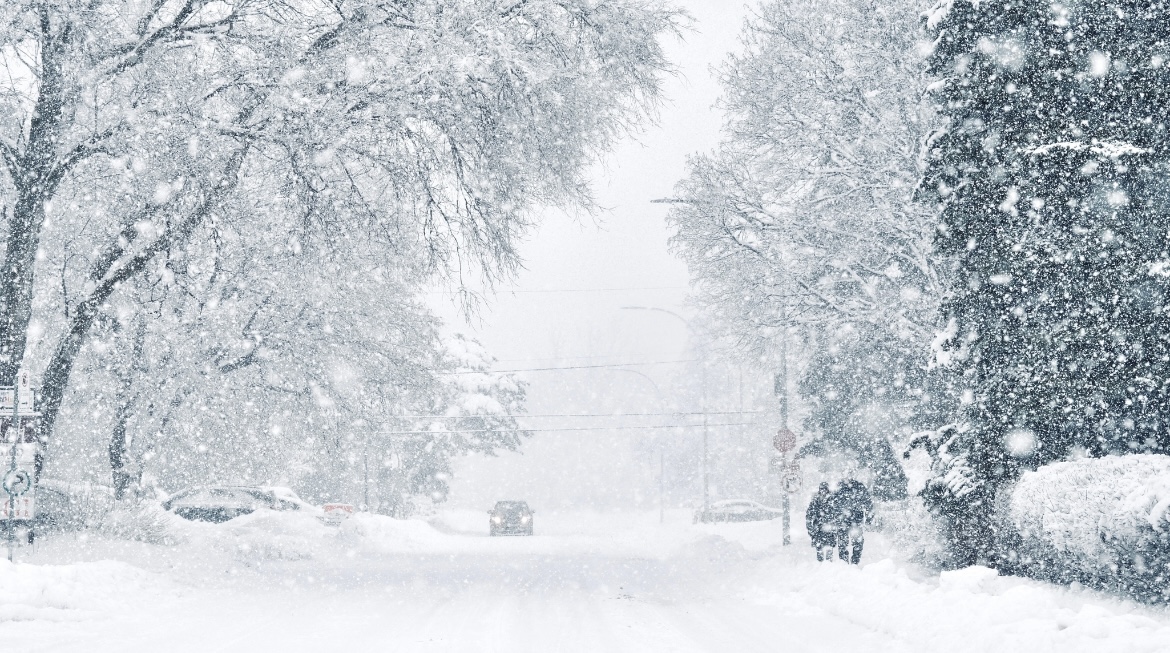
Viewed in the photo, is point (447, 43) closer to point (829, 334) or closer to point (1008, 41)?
point (1008, 41)

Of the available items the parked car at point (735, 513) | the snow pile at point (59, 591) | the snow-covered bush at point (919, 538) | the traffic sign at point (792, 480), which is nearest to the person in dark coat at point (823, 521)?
the snow-covered bush at point (919, 538)

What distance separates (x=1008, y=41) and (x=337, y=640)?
9142 millimetres

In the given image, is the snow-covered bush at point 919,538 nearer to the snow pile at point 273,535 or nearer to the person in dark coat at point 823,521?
the person in dark coat at point 823,521

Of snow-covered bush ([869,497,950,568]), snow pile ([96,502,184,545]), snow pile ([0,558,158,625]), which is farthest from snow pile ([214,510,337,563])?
snow-covered bush ([869,497,950,568])

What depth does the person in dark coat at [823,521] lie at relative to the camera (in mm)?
15961

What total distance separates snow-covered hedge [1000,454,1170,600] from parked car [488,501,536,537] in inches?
1249

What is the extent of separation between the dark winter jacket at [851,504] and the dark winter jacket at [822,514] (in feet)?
0.31

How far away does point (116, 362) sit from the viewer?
21.9 metres

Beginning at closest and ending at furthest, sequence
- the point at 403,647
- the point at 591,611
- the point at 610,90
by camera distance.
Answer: the point at 403,647 → the point at 591,611 → the point at 610,90

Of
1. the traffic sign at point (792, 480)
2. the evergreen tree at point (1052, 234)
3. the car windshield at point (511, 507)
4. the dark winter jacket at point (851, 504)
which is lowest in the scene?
the car windshield at point (511, 507)

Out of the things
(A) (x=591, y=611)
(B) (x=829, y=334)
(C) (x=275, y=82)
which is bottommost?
(A) (x=591, y=611)

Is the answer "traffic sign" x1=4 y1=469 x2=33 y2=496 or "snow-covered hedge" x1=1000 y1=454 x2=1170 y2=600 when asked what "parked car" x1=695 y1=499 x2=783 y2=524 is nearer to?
"traffic sign" x1=4 y1=469 x2=33 y2=496

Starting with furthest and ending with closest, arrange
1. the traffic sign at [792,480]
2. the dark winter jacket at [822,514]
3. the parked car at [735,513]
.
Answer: the parked car at [735,513] < the traffic sign at [792,480] < the dark winter jacket at [822,514]

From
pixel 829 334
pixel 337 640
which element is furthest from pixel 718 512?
pixel 337 640
